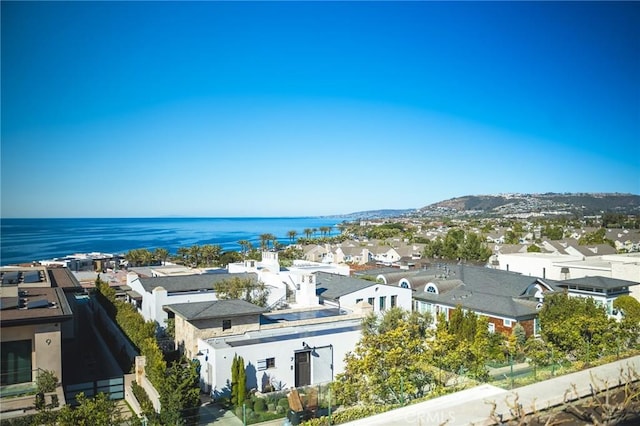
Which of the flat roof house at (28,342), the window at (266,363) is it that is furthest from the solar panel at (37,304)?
the window at (266,363)

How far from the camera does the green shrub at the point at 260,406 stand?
49.7 ft

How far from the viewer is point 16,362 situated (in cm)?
1454

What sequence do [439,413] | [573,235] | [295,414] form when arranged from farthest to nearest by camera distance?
1. [573,235]
2. [295,414]
3. [439,413]

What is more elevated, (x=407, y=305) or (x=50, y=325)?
(x=50, y=325)

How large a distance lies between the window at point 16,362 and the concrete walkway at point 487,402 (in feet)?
37.2

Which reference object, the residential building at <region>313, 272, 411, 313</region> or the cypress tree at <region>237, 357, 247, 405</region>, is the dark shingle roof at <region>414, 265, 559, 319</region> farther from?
the cypress tree at <region>237, 357, 247, 405</region>

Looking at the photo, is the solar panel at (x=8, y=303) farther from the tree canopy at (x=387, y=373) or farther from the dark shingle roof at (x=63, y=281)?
the tree canopy at (x=387, y=373)

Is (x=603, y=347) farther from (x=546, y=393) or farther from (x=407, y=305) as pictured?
(x=407, y=305)

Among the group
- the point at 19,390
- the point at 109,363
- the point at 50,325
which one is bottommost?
the point at 109,363

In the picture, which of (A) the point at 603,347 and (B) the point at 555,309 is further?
(B) the point at 555,309

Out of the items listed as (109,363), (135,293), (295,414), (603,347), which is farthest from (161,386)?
(135,293)

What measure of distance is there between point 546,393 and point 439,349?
14.2ft

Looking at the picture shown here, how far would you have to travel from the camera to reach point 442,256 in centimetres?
6266

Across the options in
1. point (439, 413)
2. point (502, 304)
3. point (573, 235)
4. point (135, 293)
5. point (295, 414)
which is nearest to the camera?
point (439, 413)
